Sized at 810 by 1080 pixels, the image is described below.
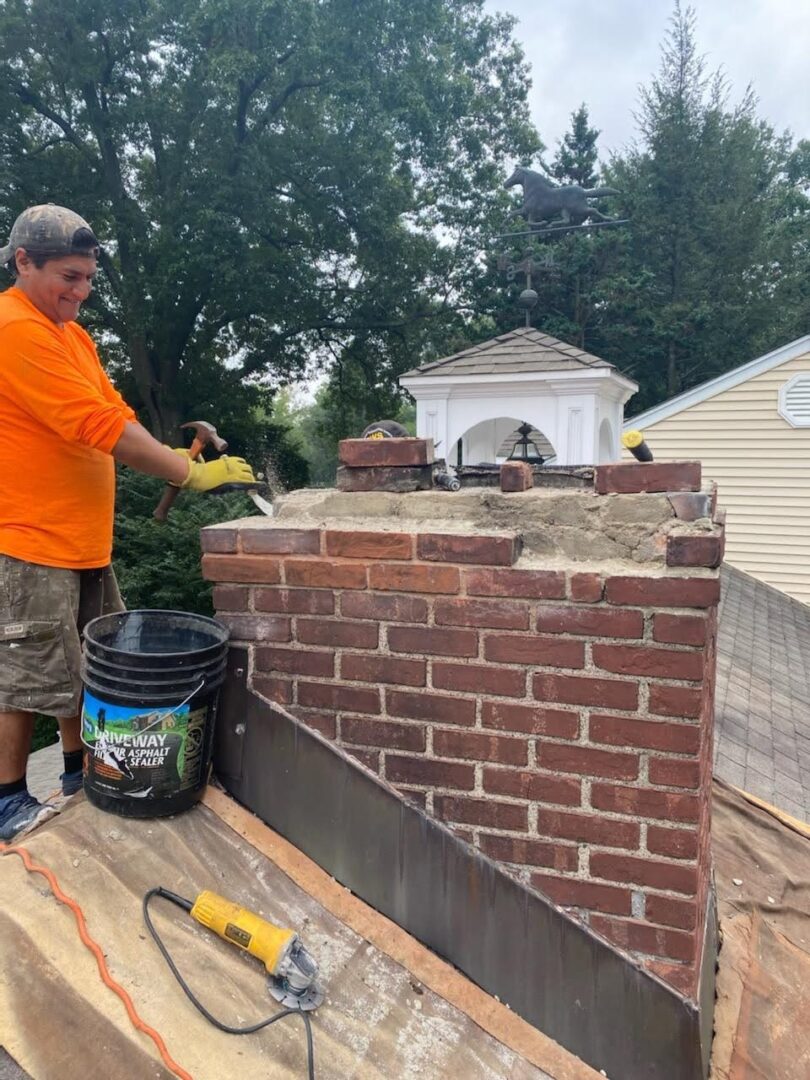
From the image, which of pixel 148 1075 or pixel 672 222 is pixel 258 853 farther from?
pixel 672 222

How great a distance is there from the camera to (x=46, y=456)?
2.08 meters

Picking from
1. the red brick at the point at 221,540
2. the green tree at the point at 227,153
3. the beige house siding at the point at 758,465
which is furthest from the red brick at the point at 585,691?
the green tree at the point at 227,153

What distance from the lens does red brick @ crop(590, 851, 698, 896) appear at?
1642mm

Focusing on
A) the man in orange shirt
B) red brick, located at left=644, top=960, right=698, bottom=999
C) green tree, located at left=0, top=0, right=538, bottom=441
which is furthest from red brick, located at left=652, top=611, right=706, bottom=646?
green tree, located at left=0, top=0, right=538, bottom=441

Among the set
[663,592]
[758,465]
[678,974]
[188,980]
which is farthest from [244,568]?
[758,465]

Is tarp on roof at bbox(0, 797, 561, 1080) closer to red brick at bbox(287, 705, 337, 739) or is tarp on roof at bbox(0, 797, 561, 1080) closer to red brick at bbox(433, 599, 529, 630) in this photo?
red brick at bbox(287, 705, 337, 739)

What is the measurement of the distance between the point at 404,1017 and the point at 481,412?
22.4 ft

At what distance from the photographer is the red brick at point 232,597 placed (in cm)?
200

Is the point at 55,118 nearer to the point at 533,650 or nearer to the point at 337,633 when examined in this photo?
the point at 337,633

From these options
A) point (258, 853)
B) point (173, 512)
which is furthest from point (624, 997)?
point (173, 512)

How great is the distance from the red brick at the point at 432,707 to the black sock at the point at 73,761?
3.46 feet

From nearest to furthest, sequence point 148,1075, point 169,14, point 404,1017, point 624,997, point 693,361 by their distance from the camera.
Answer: point 148,1075, point 404,1017, point 624,997, point 169,14, point 693,361

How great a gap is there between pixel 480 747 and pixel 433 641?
27 centimetres

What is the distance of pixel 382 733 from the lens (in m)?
1.88
